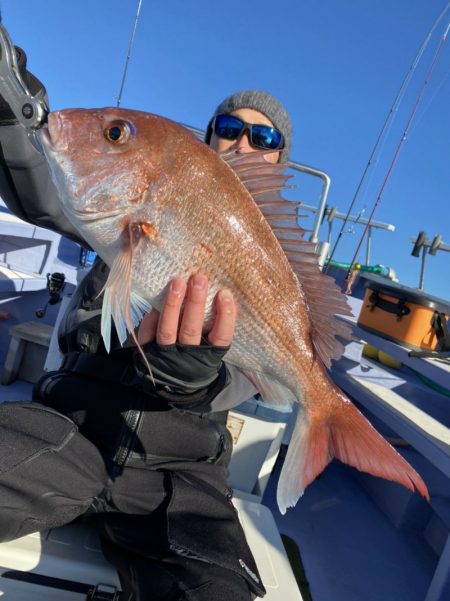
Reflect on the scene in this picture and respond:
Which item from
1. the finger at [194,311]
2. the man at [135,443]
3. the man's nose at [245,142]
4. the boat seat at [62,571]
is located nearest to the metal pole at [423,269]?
the man's nose at [245,142]

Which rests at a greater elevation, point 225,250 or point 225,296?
point 225,250

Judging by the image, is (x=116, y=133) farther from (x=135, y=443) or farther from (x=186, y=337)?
(x=135, y=443)

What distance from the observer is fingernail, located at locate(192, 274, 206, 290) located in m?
1.28

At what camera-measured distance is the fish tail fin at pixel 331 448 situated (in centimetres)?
135

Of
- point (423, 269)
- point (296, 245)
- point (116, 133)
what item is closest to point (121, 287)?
point (116, 133)

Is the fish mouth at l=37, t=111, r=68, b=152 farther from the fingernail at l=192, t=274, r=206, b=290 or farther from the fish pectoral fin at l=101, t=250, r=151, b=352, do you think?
the fingernail at l=192, t=274, r=206, b=290

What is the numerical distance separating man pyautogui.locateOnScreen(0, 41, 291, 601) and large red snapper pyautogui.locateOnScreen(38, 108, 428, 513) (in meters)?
0.12

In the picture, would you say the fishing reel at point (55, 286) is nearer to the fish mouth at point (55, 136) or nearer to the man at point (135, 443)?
the man at point (135, 443)

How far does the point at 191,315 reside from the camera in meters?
1.34

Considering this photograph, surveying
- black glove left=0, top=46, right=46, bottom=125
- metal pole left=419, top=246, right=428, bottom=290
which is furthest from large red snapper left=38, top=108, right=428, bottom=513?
metal pole left=419, top=246, right=428, bottom=290

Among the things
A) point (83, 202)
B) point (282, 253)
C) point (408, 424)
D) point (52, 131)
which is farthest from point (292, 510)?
point (52, 131)

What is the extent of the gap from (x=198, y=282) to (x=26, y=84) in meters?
1.26

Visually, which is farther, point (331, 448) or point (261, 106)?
point (261, 106)

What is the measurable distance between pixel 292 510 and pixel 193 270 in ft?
8.13
